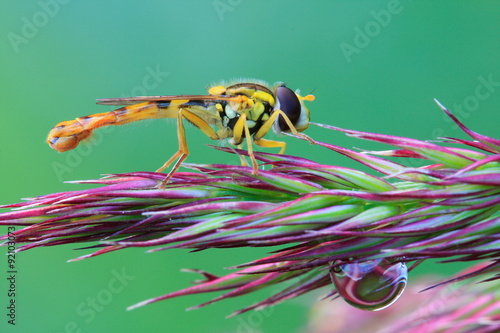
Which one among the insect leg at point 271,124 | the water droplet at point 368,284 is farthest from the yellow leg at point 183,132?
the water droplet at point 368,284

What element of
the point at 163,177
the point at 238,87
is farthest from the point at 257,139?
the point at 163,177

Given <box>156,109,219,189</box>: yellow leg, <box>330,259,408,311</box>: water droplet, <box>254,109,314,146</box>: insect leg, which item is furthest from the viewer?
<box>254,109,314,146</box>: insect leg

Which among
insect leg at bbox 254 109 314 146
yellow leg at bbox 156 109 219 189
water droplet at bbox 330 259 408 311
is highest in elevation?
yellow leg at bbox 156 109 219 189

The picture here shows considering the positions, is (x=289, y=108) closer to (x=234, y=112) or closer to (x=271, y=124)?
(x=271, y=124)

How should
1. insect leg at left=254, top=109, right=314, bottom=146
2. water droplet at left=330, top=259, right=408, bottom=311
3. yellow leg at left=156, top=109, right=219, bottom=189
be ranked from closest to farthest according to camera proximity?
water droplet at left=330, top=259, right=408, bottom=311
yellow leg at left=156, top=109, right=219, bottom=189
insect leg at left=254, top=109, right=314, bottom=146

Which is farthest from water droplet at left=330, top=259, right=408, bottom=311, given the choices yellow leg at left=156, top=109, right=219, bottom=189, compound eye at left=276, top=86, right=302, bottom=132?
compound eye at left=276, top=86, right=302, bottom=132

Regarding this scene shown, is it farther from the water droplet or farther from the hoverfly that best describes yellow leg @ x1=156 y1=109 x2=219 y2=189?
the water droplet

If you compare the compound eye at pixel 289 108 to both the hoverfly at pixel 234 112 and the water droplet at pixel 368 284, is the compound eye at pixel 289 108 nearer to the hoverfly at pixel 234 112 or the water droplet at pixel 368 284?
the hoverfly at pixel 234 112

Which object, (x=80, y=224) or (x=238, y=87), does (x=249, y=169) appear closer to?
(x=80, y=224)
